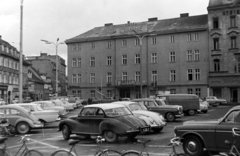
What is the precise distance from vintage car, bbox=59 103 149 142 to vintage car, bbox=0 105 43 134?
10.8 ft

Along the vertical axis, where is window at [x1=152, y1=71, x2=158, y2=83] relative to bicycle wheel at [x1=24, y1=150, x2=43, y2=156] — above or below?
above

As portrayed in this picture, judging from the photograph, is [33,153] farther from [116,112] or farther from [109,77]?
[109,77]

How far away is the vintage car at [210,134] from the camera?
31.6ft

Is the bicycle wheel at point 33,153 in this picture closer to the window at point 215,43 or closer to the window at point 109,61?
the window at point 215,43

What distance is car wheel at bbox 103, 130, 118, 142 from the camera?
44.8 feet

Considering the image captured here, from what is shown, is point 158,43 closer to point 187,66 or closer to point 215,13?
point 187,66

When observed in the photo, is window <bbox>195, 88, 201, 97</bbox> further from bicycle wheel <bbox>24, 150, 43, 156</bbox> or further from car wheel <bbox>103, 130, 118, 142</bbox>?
bicycle wheel <bbox>24, 150, 43, 156</bbox>

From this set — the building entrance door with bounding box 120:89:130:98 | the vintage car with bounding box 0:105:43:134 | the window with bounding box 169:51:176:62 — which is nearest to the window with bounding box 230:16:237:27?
the window with bounding box 169:51:176:62

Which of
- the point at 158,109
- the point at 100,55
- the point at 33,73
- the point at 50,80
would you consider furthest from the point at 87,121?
the point at 50,80

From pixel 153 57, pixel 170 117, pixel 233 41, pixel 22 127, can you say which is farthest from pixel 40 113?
pixel 233 41

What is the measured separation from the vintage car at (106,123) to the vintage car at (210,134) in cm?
341

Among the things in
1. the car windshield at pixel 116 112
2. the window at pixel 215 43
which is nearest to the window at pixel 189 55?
the window at pixel 215 43

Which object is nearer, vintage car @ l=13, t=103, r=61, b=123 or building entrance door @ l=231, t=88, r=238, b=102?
vintage car @ l=13, t=103, r=61, b=123

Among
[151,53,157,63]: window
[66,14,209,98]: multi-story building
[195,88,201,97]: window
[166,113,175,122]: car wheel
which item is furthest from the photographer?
[151,53,157,63]: window
